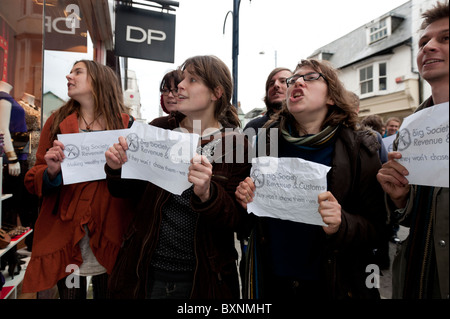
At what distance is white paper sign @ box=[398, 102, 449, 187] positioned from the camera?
2.46ft

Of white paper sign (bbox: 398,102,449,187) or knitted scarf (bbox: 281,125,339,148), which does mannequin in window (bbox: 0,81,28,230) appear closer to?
knitted scarf (bbox: 281,125,339,148)

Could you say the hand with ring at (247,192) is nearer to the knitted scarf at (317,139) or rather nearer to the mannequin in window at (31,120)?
the knitted scarf at (317,139)

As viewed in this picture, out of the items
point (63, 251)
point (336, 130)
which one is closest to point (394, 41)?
point (336, 130)

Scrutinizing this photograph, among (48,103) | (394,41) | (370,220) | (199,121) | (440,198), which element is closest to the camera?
(440,198)

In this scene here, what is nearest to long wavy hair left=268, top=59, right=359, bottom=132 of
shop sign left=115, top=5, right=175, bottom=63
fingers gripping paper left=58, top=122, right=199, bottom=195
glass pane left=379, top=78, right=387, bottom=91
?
fingers gripping paper left=58, top=122, right=199, bottom=195

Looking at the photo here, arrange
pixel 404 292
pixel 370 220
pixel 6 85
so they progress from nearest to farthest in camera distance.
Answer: pixel 404 292 → pixel 370 220 → pixel 6 85

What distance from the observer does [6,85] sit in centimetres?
191

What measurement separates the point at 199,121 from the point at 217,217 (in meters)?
0.59

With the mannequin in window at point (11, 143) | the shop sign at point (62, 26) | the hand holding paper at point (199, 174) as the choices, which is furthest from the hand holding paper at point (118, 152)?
the shop sign at point (62, 26)

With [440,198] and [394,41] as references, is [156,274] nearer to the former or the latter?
[440,198]

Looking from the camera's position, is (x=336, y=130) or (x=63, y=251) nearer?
(x=336, y=130)

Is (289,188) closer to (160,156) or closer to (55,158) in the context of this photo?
(160,156)

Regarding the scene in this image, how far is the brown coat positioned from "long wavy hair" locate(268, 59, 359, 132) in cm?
44
